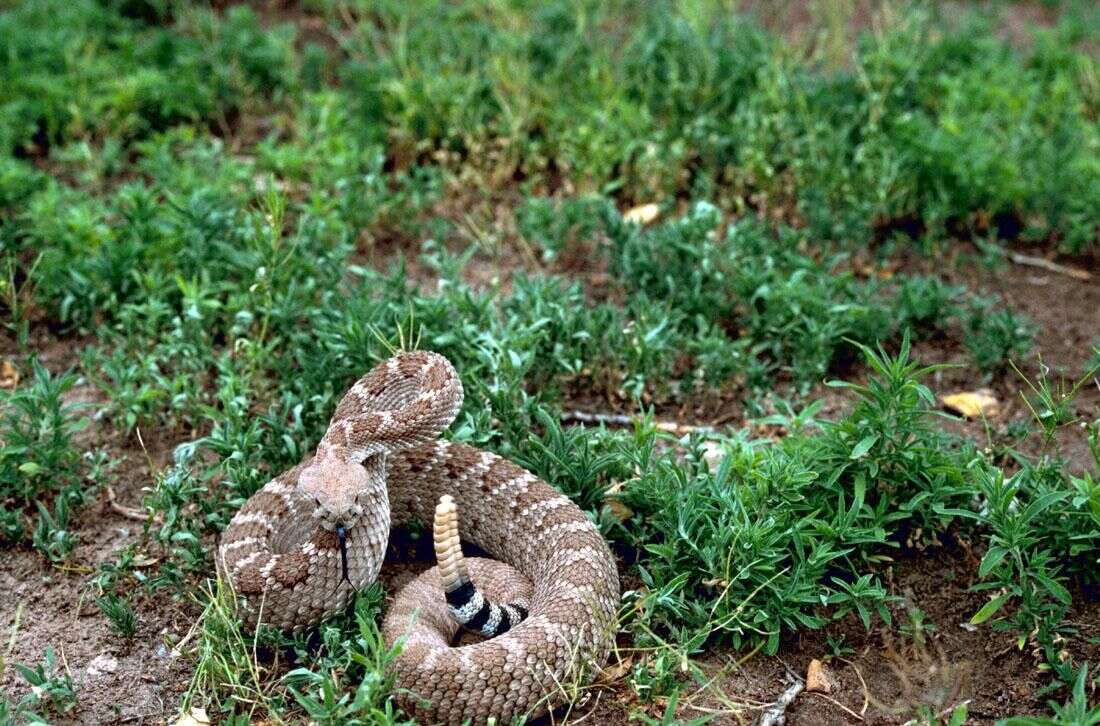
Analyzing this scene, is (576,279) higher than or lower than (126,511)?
higher

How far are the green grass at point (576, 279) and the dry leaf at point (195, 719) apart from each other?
0.06 m

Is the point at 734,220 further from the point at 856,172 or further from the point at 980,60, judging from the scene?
the point at 980,60

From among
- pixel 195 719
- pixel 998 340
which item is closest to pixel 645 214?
pixel 998 340

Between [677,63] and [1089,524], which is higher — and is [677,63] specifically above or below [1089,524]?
above

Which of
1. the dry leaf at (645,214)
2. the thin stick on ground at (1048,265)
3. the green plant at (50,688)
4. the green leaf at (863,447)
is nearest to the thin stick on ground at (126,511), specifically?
the green plant at (50,688)

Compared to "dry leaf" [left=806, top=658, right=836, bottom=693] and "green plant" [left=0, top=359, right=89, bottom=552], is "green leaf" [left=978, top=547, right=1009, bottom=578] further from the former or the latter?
"green plant" [left=0, top=359, right=89, bottom=552]

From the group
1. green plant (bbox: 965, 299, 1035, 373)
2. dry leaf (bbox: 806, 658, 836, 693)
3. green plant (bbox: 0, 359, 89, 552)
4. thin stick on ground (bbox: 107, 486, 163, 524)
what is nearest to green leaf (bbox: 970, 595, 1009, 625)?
dry leaf (bbox: 806, 658, 836, 693)

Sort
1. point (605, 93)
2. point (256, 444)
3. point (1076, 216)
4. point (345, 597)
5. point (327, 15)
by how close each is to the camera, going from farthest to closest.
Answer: point (327, 15) → point (605, 93) → point (1076, 216) → point (256, 444) → point (345, 597)

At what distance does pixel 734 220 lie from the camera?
8445 mm

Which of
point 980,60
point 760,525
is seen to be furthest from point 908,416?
point 980,60

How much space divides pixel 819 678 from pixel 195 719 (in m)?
2.46

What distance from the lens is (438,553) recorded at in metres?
4.79

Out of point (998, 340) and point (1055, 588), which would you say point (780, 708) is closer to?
point (1055, 588)

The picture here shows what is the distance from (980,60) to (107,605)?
7.47 m
